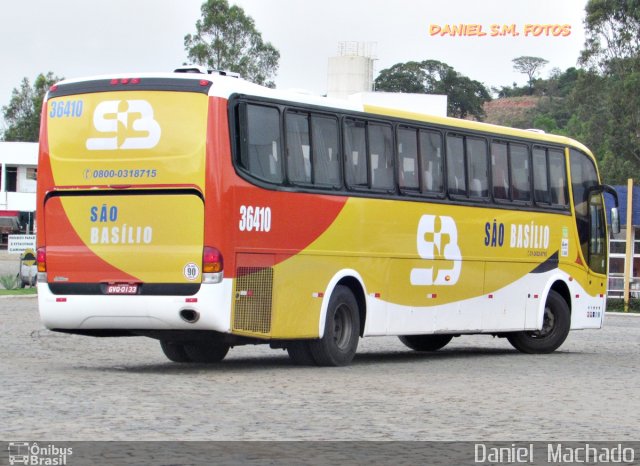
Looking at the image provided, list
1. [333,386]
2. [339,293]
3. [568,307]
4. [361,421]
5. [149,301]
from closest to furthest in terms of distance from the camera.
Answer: [361,421]
[333,386]
[149,301]
[339,293]
[568,307]

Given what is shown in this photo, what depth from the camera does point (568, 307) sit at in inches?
884

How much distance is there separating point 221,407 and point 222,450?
8.43 ft

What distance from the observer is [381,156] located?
59.2 ft

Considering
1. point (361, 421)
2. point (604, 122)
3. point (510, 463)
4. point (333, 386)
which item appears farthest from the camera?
point (604, 122)

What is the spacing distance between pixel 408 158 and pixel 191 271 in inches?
190

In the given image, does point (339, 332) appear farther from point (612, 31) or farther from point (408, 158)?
point (612, 31)

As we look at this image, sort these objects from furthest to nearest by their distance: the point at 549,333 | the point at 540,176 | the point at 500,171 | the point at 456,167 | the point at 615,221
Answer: the point at 615,221 → the point at 549,333 → the point at 540,176 → the point at 500,171 → the point at 456,167

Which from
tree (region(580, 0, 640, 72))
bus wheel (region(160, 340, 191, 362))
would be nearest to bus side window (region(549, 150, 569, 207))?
bus wheel (region(160, 340, 191, 362))

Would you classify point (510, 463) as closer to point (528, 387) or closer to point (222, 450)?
point (222, 450)

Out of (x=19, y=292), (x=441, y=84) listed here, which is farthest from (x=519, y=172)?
(x=441, y=84)

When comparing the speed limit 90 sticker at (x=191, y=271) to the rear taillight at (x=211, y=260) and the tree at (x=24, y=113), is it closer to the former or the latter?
the rear taillight at (x=211, y=260)

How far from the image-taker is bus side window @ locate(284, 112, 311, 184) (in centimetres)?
1625

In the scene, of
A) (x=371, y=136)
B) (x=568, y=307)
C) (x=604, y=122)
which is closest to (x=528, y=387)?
(x=371, y=136)

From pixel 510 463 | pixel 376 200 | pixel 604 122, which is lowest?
pixel 510 463
